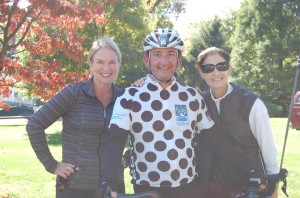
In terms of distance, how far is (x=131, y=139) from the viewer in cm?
316

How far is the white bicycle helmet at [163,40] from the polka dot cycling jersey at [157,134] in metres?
0.30

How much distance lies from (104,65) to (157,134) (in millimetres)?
818

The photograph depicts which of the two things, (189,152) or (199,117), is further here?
(199,117)

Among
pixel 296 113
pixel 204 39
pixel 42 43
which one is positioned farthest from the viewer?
pixel 204 39

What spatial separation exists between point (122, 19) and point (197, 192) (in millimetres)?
20714

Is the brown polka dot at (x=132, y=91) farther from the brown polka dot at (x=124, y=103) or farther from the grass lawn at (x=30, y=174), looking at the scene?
the grass lawn at (x=30, y=174)

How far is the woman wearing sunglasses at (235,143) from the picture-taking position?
11.3ft

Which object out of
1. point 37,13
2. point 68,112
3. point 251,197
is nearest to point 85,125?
point 68,112

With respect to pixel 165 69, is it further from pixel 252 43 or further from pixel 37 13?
pixel 252 43

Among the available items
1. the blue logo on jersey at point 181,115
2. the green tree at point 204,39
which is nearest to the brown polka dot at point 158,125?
the blue logo on jersey at point 181,115

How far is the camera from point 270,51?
42406mm

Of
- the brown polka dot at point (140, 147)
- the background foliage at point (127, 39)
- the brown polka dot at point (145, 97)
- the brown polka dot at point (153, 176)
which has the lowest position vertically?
the brown polka dot at point (153, 176)

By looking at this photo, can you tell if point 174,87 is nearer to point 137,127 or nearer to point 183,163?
point 137,127

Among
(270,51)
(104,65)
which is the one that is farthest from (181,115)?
(270,51)
